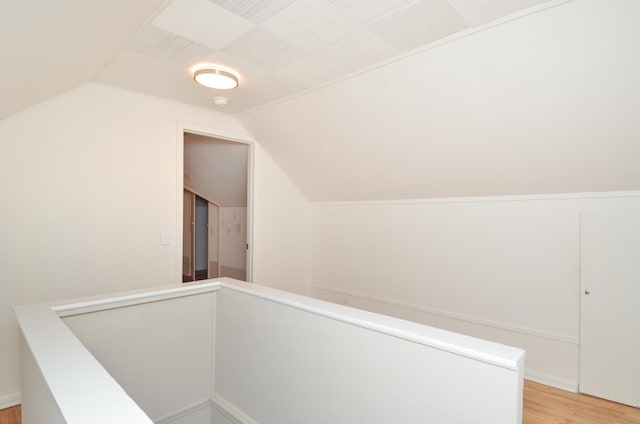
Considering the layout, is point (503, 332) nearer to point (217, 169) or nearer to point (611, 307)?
point (611, 307)

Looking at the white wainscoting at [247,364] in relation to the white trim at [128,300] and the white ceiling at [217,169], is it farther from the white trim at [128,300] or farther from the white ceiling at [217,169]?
the white ceiling at [217,169]

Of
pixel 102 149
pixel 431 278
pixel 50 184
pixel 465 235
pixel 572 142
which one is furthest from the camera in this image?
pixel 431 278

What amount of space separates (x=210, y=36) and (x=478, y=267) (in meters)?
2.75

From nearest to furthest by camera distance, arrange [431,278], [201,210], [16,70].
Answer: [16,70], [431,278], [201,210]

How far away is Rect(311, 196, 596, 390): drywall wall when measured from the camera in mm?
2650

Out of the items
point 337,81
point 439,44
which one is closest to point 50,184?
point 337,81

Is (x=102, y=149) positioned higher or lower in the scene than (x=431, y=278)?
higher

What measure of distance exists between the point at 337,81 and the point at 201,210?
4.50 m

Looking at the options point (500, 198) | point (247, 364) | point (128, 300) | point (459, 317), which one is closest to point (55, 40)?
point (128, 300)

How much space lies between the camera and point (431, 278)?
3.36 metres

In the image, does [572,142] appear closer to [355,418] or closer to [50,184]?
[355,418]

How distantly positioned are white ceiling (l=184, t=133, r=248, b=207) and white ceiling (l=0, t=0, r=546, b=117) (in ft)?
5.44

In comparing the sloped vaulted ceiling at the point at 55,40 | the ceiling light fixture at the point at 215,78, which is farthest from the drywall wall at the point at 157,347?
the ceiling light fixture at the point at 215,78

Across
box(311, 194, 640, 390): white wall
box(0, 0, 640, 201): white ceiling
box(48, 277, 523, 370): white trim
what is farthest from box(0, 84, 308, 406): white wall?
box(311, 194, 640, 390): white wall
